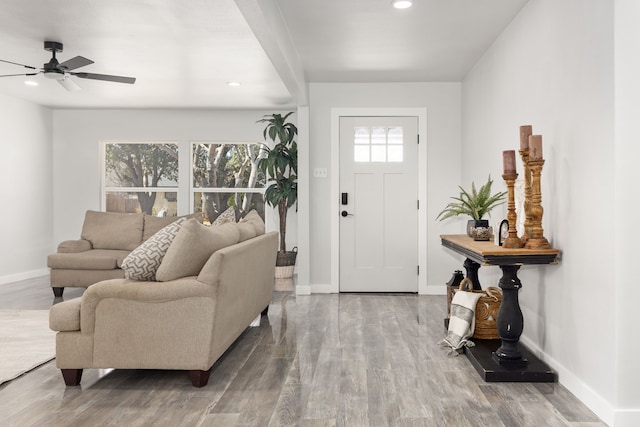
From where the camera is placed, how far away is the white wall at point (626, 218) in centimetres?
230

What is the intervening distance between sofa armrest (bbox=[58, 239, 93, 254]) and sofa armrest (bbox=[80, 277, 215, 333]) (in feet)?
10.8

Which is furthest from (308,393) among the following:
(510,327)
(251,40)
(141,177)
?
(141,177)

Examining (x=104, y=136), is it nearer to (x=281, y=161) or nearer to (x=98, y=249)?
(x=98, y=249)

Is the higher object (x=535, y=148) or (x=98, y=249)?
(x=535, y=148)

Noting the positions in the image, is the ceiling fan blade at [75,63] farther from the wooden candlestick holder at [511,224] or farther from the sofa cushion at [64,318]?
the wooden candlestick holder at [511,224]

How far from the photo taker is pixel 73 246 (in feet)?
18.9

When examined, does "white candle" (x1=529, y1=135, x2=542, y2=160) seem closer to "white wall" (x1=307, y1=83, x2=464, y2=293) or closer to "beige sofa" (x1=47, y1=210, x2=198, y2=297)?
"white wall" (x1=307, y1=83, x2=464, y2=293)

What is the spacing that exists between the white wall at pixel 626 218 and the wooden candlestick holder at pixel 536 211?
23.2 inches

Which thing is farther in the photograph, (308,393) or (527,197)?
(527,197)

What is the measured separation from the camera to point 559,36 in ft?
9.82

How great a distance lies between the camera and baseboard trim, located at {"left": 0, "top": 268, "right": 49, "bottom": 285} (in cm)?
647

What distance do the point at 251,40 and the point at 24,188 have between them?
4.44 metres

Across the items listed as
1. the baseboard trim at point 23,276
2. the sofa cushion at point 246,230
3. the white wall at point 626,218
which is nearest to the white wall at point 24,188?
the baseboard trim at point 23,276

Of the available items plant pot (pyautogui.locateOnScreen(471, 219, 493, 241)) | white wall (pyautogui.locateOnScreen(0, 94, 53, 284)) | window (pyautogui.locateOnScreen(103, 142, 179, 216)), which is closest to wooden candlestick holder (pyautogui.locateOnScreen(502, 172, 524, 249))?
plant pot (pyautogui.locateOnScreen(471, 219, 493, 241))
